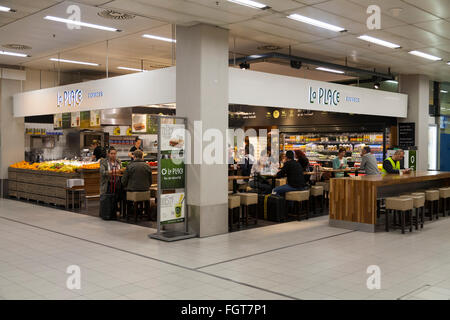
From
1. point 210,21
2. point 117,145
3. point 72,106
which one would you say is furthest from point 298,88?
point 117,145

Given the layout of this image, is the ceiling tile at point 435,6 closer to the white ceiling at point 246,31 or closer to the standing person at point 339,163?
the white ceiling at point 246,31

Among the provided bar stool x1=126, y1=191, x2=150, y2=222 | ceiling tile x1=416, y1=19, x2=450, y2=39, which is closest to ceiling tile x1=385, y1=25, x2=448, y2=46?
ceiling tile x1=416, y1=19, x2=450, y2=39

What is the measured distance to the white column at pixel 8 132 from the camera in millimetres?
12398

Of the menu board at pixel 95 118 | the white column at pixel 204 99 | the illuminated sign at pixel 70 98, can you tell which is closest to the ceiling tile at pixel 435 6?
the white column at pixel 204 99

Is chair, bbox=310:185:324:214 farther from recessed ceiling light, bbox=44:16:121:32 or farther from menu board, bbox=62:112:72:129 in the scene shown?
menu board, bbox=62:112:72:129

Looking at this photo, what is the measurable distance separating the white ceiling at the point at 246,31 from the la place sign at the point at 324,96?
3.06 feet

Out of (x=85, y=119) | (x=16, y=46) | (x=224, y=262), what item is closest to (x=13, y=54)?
(x=16, y=46)

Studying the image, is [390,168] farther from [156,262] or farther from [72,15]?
[72,15]

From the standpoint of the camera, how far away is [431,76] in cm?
1316

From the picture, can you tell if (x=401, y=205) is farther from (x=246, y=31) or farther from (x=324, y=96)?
(x=246, y=31)

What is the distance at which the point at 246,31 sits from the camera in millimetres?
8219

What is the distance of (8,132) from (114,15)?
21.8ft

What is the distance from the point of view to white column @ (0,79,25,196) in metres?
12.4
